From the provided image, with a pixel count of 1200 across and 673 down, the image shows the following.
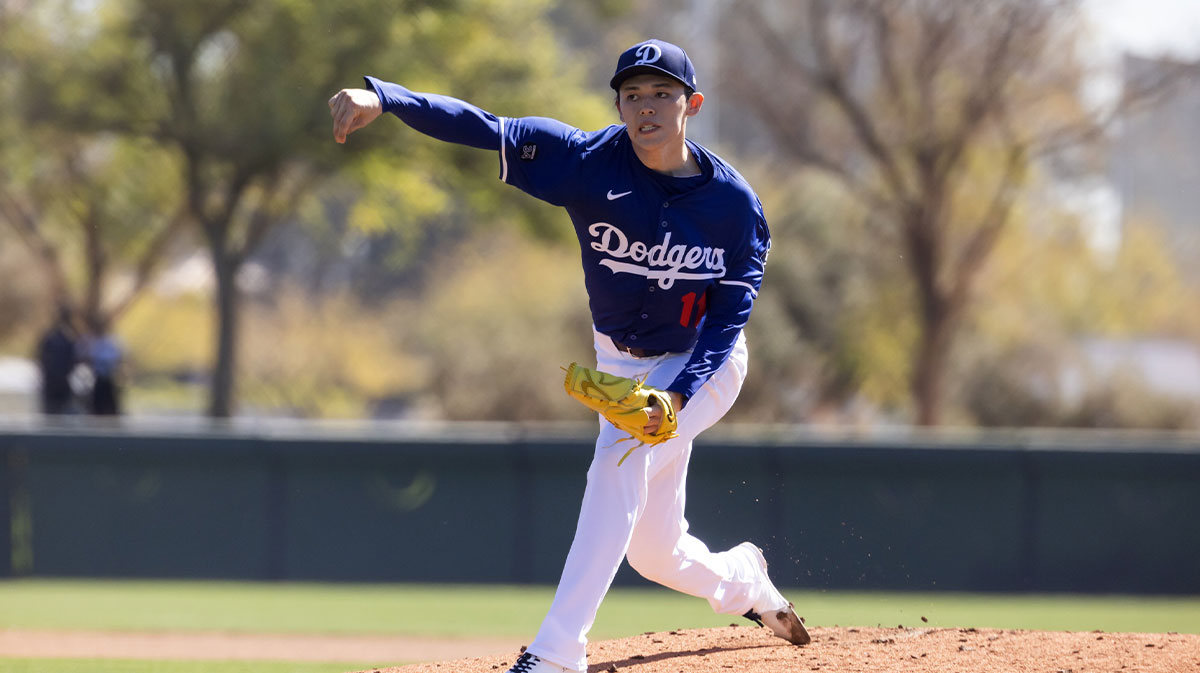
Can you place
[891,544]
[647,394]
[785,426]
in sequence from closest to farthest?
[647,394], [891,544], [785,426]

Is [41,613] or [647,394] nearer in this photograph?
[647,394]

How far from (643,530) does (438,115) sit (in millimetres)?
1512

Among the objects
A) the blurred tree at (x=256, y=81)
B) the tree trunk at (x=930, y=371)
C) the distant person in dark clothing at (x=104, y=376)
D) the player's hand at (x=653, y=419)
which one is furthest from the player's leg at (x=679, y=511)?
the tree trunk at (x=930, y=371)

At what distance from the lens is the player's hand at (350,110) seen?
3807 mm

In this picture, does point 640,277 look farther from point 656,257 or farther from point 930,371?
point 930,371

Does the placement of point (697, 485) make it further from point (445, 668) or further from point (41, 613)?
point (445, 668)

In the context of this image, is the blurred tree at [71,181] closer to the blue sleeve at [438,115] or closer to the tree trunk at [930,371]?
the tree trunk at [930,371]

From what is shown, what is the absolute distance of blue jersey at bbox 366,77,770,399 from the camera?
168 inches

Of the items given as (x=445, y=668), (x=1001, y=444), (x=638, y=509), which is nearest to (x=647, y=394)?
(x=638, y=509)

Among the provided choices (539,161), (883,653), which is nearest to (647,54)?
(539,161)

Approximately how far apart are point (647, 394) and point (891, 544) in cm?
623

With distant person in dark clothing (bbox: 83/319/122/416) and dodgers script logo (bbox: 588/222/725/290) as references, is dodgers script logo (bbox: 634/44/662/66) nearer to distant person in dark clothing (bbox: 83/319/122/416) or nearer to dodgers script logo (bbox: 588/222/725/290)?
dodgers script logo (bbox: 588/222/725/290)

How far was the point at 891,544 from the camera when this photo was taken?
9.87 metres

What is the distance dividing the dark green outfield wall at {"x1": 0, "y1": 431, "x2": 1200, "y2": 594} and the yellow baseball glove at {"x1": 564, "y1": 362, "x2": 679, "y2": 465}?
18.9ft
